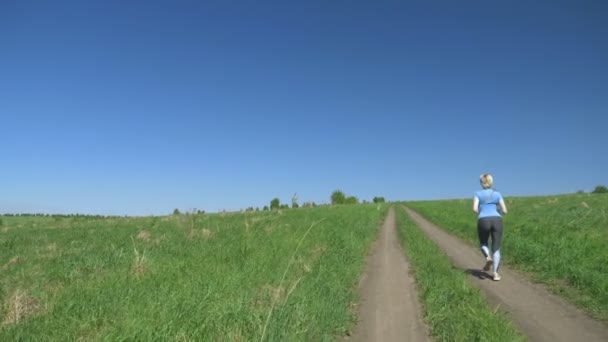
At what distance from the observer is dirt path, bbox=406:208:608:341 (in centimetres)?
707

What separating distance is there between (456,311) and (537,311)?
1.71m

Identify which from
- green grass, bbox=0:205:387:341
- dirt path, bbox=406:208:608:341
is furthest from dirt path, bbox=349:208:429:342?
Result: dirt path, bbox=406:208:608:341

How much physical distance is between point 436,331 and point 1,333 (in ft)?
22.0

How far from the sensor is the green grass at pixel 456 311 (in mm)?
6827

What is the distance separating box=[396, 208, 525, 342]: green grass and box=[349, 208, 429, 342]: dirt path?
9.8 inches

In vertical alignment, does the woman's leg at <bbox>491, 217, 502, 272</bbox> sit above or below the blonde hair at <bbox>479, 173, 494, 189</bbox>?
below

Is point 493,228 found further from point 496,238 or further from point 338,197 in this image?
point 338,197

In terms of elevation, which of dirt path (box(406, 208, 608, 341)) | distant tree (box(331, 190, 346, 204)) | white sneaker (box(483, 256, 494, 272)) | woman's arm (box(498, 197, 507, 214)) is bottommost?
dirt path (box(406, 208, 608, 341))

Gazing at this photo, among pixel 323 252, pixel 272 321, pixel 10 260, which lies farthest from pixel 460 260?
pixel 10 260

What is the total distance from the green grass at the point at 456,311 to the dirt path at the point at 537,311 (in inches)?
16.7

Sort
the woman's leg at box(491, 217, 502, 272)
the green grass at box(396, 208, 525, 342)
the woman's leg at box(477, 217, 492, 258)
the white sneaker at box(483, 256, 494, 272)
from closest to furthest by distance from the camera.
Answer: the green grass at box(396, 208, 525, 342)
the woman's leg at box(491, 217, 502, 272)
the white sneaker at box(483, 256, 494, 272)
the woman's leg at box(477, 217, 492, 258)

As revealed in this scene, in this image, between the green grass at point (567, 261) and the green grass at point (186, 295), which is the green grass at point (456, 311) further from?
the green grass at point (567, 261)

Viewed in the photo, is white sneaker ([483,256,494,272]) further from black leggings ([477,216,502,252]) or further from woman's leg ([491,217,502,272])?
black leggings ([477,216,502,252])

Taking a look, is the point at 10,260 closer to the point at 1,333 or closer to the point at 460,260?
the point at 1,333
